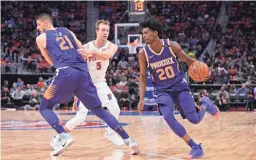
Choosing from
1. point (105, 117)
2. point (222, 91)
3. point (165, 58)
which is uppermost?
point (165, 58)

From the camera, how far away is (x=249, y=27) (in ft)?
77.8

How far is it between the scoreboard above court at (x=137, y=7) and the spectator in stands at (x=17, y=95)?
5754 millimetres

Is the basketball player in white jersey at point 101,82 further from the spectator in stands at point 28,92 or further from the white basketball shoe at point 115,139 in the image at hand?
the spectator in stands at point 28,92

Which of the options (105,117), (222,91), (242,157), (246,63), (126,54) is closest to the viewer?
(242,157)

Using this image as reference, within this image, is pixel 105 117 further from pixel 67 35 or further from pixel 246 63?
pixel 246 63

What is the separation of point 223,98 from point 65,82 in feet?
42.4

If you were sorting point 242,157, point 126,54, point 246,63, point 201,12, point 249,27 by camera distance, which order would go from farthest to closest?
point 201,12, point 249,27, point 126,54, point 246,63, point 242,157

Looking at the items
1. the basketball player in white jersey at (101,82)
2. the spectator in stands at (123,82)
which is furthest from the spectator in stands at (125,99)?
the basketball player in white jersey at (101,82)

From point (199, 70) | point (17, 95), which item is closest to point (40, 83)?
point (17, 95)

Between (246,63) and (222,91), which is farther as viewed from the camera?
(246,63)

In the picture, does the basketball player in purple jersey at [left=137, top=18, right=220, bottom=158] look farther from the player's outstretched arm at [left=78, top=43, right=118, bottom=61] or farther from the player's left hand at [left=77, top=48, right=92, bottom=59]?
the player's left hand at [left=77, top=48, right=92, bottom=59]

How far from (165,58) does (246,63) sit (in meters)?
15.0

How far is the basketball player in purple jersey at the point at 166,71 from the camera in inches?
232

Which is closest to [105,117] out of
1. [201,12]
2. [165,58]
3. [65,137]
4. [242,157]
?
[65,137]
